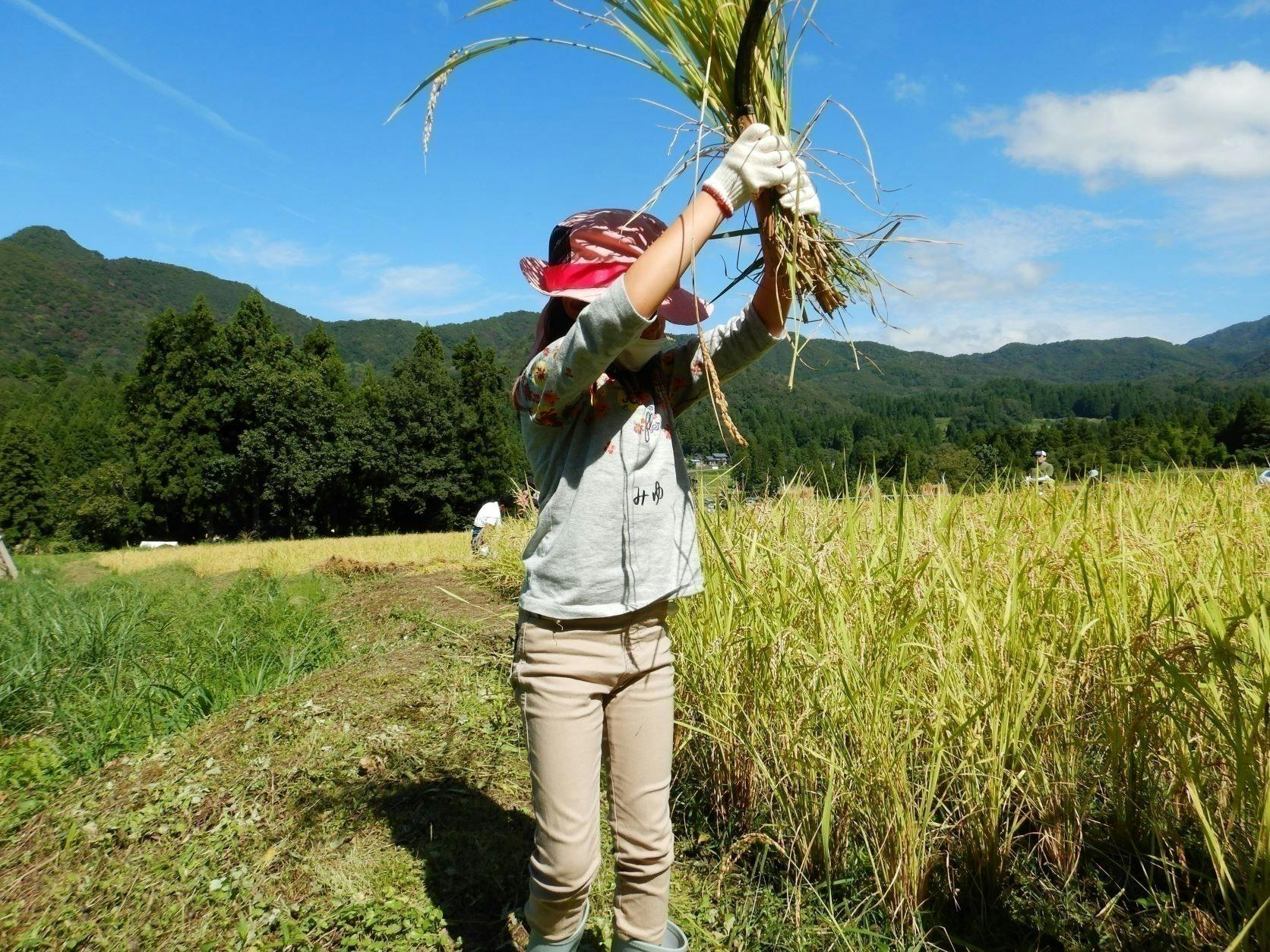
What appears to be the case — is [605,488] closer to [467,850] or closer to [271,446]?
[467,850]

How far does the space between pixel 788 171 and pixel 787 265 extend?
185 millimetres

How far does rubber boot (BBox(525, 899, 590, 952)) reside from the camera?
4.84 feet

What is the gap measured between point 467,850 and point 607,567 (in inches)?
54.5

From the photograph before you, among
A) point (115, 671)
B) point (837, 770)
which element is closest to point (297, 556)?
point (115, 671)

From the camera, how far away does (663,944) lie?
1.50 metres

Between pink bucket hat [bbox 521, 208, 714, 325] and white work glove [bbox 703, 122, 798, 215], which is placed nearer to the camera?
white work glove [bbox 703, 122, 798, 215]

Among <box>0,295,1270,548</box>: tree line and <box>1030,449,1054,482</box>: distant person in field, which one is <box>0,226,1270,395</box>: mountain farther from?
<box>1030,449,1054,482</box>: distant person in field

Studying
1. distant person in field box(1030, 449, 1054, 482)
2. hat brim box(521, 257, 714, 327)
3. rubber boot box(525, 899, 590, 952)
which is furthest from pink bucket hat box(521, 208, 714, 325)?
distant person in field box(1030, 449, 1054, 482)

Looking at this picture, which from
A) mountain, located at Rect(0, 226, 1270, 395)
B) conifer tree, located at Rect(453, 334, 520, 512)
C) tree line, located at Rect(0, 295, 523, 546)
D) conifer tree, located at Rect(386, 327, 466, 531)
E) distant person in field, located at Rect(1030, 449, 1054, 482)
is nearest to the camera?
distant person in field, located at Rect(1030, 449, 1054, 482)

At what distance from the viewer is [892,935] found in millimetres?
1650

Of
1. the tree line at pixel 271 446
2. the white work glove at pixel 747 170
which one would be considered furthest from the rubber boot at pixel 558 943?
the tree line at pixel 271 446

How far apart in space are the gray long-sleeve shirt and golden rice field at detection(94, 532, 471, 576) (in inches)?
403

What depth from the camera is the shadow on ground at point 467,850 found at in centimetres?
202

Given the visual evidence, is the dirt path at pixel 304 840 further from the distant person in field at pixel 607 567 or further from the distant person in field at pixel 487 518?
the distant person in field at pixel 487 518
